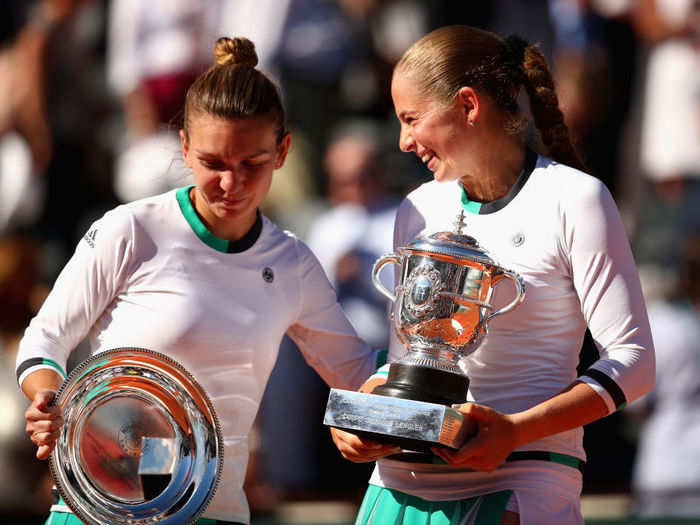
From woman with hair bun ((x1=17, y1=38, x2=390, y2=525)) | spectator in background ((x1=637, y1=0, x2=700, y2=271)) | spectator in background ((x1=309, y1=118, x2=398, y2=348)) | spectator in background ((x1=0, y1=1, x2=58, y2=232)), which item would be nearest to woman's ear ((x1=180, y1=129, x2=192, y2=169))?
woman with hair bun ((x1=17, y1=38, x2=390, y2=525))

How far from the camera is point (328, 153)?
5.93m

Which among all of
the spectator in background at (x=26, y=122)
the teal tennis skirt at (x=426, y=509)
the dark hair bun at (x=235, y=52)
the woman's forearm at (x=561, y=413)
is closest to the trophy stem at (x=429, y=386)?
the woman's forearm at (x=561, y=413)

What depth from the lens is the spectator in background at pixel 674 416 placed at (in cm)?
491

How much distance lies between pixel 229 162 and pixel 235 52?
0.29 m

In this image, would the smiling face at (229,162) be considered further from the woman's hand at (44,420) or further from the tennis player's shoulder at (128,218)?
the woman's hand at (44,420)

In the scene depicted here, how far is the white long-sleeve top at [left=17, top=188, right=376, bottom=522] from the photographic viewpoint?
2.55 metres

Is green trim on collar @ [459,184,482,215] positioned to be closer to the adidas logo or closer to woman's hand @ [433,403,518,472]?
woman's hand @ [433,403,518,472]

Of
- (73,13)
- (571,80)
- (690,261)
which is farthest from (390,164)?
(73,13)

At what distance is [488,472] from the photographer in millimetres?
2412

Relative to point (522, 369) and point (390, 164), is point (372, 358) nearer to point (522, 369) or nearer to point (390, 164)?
point (522, 369)

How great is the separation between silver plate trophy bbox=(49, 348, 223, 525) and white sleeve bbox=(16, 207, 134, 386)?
12 cm

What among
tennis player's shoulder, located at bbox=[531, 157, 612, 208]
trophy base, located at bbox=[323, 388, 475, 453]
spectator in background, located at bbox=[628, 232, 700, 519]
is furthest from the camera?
spectator in background, located at bbox=[628, 232, 700, 519]

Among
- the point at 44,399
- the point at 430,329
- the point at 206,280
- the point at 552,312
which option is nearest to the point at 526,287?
the point at 552,312

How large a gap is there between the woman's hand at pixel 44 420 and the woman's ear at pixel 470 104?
3.26ft
